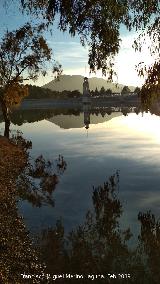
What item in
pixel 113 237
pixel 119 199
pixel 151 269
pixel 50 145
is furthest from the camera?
pixel 50 145

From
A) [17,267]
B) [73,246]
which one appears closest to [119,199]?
Result: [73,246]

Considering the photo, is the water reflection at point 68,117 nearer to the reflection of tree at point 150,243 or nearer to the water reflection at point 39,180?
the water reflection at point 39,180

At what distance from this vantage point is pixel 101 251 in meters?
15.4

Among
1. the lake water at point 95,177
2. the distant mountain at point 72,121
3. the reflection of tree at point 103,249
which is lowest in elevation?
the reflection of tree at point 103,249

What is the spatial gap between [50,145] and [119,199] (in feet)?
88.7

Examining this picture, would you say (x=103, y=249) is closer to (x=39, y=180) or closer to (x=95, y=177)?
(x=39, y=180)

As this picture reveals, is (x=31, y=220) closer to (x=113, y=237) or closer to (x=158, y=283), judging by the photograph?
(x=113, y=237)

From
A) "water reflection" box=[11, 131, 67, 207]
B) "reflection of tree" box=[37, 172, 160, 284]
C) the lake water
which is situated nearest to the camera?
"reflection of tree" box=[37, 172, 160, 284]

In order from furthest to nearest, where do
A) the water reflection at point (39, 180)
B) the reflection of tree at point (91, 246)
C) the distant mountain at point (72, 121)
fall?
the distant mountain at point (72, 121)
the water reflection at point (39, 180)
the reflection of tree at point (91, 246)

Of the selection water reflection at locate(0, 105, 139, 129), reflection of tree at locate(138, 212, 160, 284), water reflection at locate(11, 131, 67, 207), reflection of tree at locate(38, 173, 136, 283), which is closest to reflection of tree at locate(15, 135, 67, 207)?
water reflection at locate(11, 131, 67, 207)

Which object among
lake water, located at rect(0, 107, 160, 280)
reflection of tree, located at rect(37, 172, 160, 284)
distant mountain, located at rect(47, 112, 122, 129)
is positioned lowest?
reflection of tree, located at rect(37, 172, 160, 284)

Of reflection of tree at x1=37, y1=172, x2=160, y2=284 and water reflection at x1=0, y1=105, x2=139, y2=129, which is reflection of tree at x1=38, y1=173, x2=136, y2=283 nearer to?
reflection of tree at x1=37, y1=172, x2=160, y2=284

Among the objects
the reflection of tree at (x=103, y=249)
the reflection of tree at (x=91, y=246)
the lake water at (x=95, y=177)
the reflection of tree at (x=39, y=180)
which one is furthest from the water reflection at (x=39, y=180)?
the reflection of tree at (x=103, y=249)

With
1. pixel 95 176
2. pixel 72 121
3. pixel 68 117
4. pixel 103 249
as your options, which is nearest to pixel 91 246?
pixel 103 249
